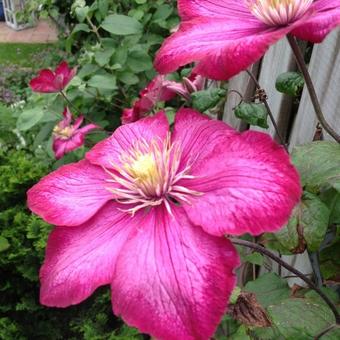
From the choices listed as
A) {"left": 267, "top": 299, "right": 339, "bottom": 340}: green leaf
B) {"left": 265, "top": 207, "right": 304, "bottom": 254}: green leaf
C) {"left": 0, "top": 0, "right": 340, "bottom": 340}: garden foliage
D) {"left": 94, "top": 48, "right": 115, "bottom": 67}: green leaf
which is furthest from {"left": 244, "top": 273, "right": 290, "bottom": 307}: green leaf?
{"left": 94, "top": 48, "right": 115, "bottom": 67}: green leaf

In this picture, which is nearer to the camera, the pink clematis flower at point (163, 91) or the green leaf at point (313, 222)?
the green leaf at point (313, 222)

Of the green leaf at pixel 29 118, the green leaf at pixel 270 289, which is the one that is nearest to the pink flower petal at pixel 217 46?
the green leaf at pixel 270 289

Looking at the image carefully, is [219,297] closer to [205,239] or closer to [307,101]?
[205,239]

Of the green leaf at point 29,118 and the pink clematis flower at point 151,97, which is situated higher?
the pink clematis flower at point 151,97

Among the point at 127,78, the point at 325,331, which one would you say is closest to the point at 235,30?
the point at 325,331

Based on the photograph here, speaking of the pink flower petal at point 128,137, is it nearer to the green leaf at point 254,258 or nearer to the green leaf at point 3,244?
the green leaf at point 254,258

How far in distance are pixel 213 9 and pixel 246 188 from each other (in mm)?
239

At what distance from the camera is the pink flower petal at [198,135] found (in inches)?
24.0

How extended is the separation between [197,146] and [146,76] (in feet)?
5.30

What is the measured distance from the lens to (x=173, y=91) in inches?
44.5

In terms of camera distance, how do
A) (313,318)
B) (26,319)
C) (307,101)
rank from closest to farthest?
(313,318) → (307,101) → (26,319)

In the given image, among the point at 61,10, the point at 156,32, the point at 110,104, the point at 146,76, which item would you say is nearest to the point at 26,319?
the point at 110,104

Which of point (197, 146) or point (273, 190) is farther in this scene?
point (197, 146)

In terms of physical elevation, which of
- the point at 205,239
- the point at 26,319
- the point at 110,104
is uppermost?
the point at 205,239
